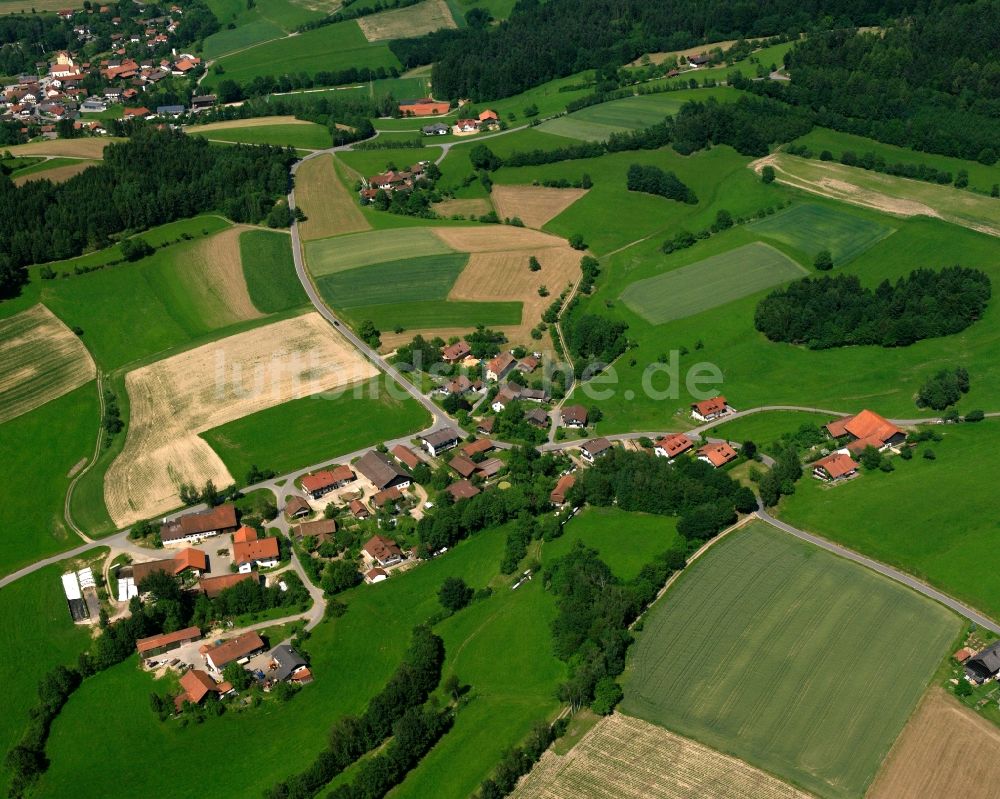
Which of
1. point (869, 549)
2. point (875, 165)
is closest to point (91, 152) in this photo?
point (875, 165)

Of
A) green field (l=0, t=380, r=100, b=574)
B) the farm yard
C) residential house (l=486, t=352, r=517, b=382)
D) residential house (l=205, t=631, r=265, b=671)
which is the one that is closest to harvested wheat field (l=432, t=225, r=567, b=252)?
residential house (l=486, t=352, r=517, b=382)

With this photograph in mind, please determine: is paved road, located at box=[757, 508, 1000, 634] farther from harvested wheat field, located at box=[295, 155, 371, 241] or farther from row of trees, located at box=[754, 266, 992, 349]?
harvested wheat field, located at box=[295, 155, 371, 241]

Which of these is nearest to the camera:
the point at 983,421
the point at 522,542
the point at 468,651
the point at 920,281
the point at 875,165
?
the point at 468,651

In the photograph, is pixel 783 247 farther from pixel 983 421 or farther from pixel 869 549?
pixel 869 549

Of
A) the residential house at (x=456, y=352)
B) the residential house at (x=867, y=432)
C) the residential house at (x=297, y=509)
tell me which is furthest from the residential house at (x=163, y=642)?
the residential house at (x=867, y=432)

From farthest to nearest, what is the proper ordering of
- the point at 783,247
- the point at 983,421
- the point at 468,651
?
the point at 783,247 → the point at 983,421 → the point at 468,651

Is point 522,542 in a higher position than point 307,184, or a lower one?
lower
